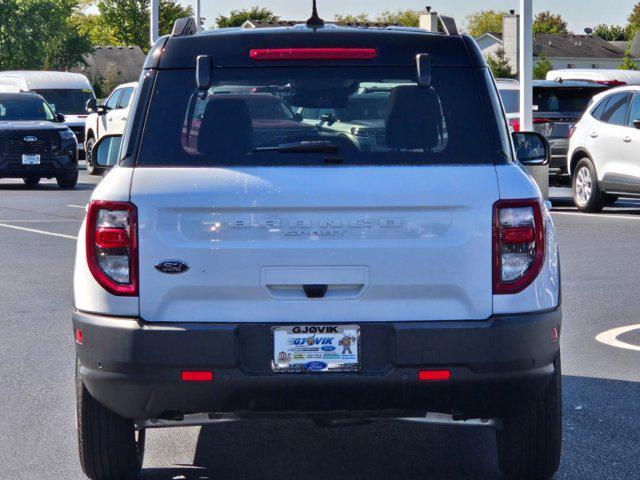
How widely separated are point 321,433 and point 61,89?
36.0 meters

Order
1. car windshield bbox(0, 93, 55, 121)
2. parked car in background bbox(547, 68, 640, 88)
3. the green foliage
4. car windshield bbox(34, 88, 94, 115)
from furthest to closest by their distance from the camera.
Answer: the green foliage → car windshield bbox(34, 88, 94, 115) → parked car in background bbox(547, 68, 640, 88) → car windshield bbox(0, 93, 55, 121)

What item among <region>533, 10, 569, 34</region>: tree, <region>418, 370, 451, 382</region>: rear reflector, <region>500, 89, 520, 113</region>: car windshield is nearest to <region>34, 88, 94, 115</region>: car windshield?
<region>500, 89, 520, 113</region>: car windshield

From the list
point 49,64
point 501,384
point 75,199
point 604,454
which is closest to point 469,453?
point 604,454

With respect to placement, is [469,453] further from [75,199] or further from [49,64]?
[49,64]

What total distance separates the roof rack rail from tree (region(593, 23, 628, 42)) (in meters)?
166

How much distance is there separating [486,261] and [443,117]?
1.88 feet

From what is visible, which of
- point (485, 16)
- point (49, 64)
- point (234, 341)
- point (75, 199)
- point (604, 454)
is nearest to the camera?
point (234, 341)

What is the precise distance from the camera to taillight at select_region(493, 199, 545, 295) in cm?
501

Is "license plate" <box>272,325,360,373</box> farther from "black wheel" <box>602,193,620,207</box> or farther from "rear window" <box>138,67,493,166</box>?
"black wheel" <box>602,193,620,207</box>

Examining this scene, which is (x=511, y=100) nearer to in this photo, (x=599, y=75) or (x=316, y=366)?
(x=599, y=75)

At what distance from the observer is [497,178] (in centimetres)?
503

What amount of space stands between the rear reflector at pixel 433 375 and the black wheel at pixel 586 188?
1474 centimetres

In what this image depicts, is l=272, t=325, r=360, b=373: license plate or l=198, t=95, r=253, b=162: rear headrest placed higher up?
l=198, t=95, r=253, b=162: rear headrest

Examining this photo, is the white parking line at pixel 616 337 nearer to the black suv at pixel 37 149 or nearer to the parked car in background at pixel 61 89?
the black suv at pixel 37 149
